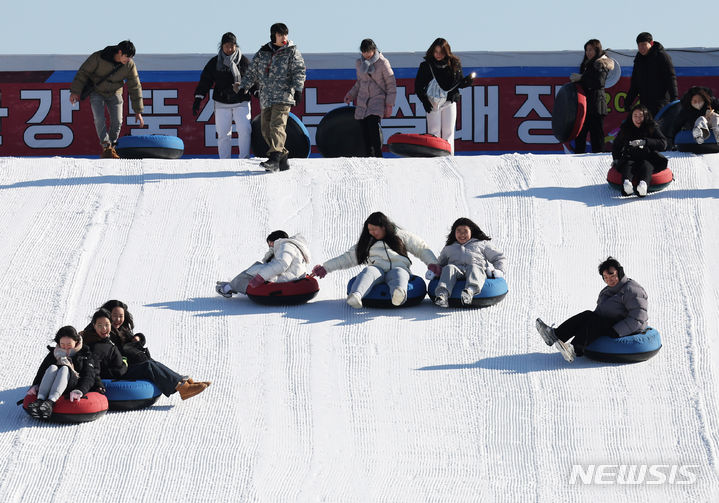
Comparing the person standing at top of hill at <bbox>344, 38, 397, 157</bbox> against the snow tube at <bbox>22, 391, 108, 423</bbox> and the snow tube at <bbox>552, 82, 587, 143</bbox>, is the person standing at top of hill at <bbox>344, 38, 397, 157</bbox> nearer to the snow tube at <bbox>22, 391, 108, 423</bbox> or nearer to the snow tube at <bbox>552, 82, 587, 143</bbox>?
the snow tube at <bbox>552, 82, 587, 143</bbox>

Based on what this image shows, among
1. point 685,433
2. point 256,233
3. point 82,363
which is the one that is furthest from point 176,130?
point 685,433

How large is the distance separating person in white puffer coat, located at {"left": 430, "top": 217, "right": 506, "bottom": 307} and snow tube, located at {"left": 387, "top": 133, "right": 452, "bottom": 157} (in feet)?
14.4

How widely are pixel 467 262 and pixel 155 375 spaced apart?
3.00m

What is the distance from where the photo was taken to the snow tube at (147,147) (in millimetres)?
14562

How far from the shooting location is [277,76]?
13.1m

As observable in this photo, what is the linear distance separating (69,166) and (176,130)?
11.9ft

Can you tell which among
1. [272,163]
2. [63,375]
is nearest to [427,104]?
[272,163]

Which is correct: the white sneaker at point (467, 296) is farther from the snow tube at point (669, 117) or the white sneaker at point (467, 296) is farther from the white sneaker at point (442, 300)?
the snow tube at point (669, 117)

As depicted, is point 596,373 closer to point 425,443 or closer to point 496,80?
point 425,443

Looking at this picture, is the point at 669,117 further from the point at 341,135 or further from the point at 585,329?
the point at 585,329

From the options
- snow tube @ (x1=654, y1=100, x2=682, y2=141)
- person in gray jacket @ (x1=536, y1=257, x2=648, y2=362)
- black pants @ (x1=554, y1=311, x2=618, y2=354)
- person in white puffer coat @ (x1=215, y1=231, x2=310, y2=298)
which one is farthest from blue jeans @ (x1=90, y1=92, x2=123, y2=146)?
black pants @ (x1=554, y1=311, x2=618, y2=354)

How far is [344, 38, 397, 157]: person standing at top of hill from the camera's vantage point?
556 inches

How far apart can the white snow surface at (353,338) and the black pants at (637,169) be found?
0.28 meters

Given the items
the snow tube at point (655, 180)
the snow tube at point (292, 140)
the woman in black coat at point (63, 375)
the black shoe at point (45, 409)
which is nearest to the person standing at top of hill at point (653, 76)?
the snow tube at point (655, 180)
